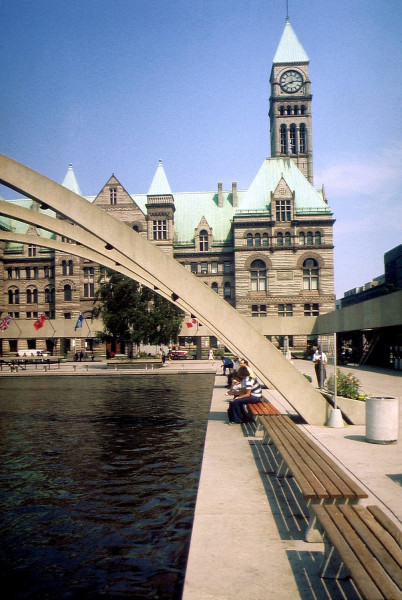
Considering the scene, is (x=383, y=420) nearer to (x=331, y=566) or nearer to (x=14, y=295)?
(x=331, y=566)

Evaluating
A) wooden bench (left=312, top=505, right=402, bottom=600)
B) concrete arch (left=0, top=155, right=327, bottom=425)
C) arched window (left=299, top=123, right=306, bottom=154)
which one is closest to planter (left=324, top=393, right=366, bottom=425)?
concrete arch (left=0, top=155, right=327, bottom=425)

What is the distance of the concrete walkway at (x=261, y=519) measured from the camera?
15.0 feet

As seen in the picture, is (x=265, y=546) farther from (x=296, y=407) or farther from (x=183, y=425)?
(x=183, y=425)

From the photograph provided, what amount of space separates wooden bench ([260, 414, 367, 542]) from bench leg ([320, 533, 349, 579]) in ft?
2.21

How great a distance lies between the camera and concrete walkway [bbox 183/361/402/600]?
4566mm

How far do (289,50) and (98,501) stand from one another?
94.5m

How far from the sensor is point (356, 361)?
43.2 m

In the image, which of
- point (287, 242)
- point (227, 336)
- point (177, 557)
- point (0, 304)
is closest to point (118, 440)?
point (227, 336)

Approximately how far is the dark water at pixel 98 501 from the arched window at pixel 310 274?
182 feet

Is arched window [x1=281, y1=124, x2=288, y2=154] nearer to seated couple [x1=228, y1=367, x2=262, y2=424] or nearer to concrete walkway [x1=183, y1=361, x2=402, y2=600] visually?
seated couple [x1=228, y1=367, x2=262, y2=424]

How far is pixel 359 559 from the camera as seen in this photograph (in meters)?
4.03

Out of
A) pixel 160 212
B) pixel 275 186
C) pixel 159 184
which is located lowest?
pixel 160 212

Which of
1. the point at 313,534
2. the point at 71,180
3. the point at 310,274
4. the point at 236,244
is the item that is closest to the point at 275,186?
the point at 236,244

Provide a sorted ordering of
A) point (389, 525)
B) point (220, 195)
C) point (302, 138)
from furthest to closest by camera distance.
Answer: point (302, 138) → point (220, 195) → point (389, 525)
